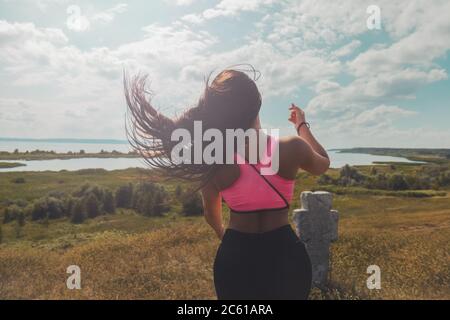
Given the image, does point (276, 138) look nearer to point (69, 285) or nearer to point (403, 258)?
point (69, 285)

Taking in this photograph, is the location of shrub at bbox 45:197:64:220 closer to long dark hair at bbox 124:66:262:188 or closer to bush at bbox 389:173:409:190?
long dark hair at bbox 124:66:262:188

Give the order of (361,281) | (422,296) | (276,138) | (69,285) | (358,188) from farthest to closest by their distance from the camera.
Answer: (358,188)
(69,285)
(361,281)
(422,296)
(276,138)

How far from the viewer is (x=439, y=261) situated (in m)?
9.41

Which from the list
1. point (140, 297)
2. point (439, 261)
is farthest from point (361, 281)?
point (140, 297)

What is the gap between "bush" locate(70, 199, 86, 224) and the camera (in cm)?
4203

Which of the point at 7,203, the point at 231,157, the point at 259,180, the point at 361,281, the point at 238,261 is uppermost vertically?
the point at 231,157

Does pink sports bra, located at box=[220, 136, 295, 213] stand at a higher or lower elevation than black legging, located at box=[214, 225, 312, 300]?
higher

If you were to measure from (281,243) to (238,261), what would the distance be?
349mm

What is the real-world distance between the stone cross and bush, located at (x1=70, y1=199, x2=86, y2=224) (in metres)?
38.1

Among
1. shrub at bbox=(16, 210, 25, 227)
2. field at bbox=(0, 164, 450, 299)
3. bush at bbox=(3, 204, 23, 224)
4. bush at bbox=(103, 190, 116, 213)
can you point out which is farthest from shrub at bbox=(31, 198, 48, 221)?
field at bbox=(0, 164, 450, 299)

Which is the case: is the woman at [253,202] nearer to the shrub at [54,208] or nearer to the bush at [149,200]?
the bush at [149,200]

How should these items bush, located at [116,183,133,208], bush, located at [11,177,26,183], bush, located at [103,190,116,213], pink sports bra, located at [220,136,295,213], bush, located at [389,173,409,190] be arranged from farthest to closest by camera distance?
bush, located at [389,173,409,190] < bush, located at [11,177,26,183] < bush, located at [116,183,133,208] < bush, located at [103,190,116,213] < pink sports bra, located at [220,136,295,213]

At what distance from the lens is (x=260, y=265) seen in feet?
8.91

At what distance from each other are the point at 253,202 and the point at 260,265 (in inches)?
18.7
